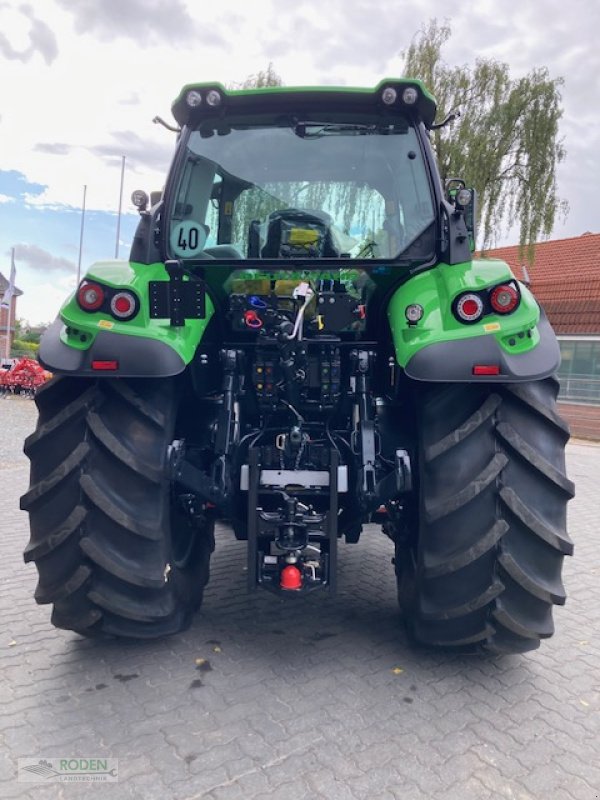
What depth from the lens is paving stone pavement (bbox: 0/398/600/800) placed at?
217 centimetres

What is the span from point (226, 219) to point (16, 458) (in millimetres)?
7262

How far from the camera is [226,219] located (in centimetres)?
337

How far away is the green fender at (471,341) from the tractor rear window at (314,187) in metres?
0.50

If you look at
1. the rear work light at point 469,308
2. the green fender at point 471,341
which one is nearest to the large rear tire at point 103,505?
the green fender at point 471,341

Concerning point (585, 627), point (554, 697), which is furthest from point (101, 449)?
point (585, 627)

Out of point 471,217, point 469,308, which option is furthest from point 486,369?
point 471,217

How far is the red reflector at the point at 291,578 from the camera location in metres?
2.77

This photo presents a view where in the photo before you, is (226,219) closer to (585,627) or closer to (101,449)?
(101,449)

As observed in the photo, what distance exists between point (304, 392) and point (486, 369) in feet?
2.92

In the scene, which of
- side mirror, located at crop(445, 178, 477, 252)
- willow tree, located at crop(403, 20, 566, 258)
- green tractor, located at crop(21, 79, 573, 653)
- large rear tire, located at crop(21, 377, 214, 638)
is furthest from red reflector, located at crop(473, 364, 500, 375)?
willow tree, located at crop(403, 20, 566, 258)

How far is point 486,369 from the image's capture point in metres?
2.54

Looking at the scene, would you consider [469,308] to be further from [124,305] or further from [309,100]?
[124,305]

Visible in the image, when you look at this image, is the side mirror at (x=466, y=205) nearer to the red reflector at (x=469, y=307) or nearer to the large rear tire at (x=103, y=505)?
the red reflector at (x=469, y=307)

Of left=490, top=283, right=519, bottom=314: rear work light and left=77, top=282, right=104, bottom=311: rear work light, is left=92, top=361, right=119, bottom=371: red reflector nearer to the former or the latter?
Answer: left=77, top=282, right=104, bottom=311: rear work light
